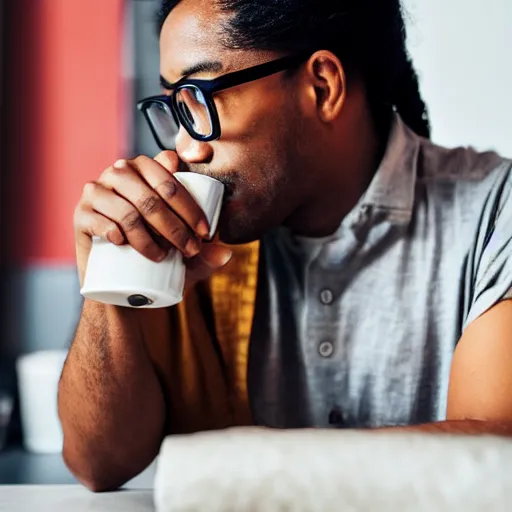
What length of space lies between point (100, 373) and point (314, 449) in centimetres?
45

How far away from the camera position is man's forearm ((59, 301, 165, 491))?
87 cm

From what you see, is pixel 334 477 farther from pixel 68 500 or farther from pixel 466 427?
pixel 68 500

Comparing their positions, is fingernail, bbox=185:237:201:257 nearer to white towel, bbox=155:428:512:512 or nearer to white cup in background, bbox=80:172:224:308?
white cup in background, bbox=80:172:224:308

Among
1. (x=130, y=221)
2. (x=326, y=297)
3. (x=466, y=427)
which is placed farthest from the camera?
(x=326, y=297)

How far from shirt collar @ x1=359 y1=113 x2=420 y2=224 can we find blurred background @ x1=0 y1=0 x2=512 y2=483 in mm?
50

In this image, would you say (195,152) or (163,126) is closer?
Answer: (195,152)

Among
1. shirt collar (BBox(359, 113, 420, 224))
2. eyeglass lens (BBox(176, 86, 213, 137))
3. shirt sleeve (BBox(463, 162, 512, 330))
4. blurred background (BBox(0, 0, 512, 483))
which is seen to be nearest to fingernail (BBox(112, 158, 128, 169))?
eyeglass lens (BBox(176, 86, 213, 137))

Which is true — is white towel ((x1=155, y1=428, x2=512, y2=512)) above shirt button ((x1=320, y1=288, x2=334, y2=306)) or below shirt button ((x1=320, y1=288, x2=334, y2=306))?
below

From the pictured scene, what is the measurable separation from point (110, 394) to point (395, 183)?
450mm

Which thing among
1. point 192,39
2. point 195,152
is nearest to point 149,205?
point 195,152

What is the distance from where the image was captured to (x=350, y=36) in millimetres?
927

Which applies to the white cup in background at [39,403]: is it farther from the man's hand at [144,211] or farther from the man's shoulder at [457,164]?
the man's shoulder at [457,164]

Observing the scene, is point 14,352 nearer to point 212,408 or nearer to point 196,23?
point 212,408

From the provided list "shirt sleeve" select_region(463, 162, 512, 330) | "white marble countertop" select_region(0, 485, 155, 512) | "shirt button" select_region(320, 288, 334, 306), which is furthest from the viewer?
"shirt button" select_region(320, 288, 334, 306)
